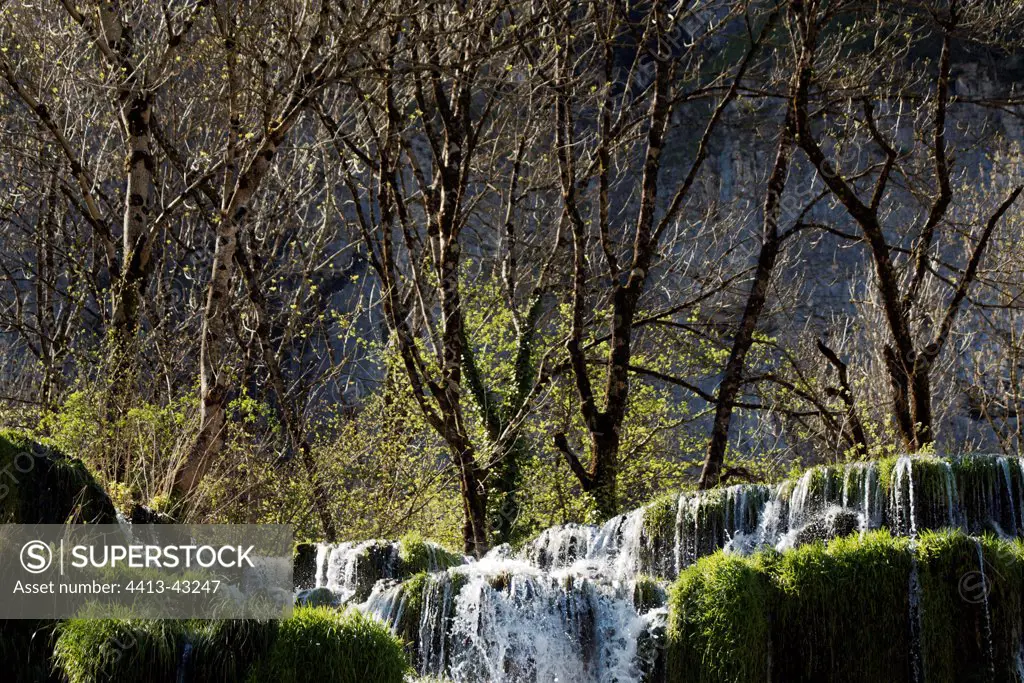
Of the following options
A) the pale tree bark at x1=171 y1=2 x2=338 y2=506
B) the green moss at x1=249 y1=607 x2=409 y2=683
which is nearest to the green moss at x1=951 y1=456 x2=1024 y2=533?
the green moss at x1=249 y1=607 x2=409 y2=683

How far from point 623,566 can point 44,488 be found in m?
5.05

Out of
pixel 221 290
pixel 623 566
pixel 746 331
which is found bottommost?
pixel 623 566

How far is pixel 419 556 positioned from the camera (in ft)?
34.4

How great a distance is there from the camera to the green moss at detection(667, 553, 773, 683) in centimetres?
735

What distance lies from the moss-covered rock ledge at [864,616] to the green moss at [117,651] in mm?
3542

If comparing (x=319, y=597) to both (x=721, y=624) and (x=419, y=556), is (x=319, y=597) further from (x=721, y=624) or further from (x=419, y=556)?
(x=721, y=624)

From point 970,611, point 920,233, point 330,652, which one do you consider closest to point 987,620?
point 970,611

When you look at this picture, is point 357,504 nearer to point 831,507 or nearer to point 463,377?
point 463,377

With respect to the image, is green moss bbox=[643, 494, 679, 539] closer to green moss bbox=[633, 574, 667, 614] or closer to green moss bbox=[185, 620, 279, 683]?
green moss bbox=[633, 574, 667, 614]

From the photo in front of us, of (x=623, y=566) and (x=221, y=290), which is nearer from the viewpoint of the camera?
(x=623, y=566)

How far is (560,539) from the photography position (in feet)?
33.9

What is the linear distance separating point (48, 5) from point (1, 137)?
213 cm

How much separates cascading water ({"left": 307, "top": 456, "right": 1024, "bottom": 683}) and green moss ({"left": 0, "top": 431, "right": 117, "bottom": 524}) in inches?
86.6

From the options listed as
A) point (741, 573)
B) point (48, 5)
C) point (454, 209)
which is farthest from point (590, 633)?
point (48, 5)
